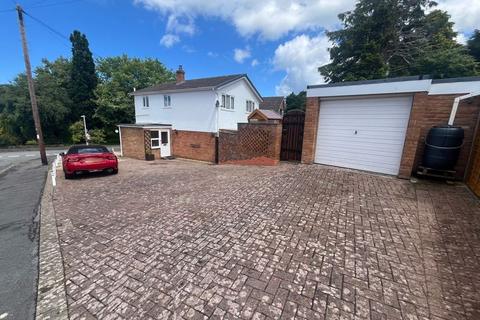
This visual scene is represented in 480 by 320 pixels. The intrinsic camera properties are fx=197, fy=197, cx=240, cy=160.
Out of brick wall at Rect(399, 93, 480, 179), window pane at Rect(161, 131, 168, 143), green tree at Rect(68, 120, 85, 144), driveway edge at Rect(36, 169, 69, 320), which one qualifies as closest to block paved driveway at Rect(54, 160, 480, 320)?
driveway edge at Rect(36, 169, 69, 320)

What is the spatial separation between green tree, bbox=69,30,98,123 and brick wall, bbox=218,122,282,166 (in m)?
26.2

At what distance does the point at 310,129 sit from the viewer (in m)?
8.65

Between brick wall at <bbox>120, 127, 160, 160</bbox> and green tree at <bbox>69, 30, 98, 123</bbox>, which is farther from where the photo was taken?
green tree at <bbox>69, 30, 98, 123</bbox>

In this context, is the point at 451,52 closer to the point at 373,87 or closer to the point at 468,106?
the point at 468,106

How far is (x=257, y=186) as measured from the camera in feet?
20.8

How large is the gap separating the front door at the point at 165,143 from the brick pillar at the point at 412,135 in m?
14.0

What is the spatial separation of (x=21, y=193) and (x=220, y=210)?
721 cm

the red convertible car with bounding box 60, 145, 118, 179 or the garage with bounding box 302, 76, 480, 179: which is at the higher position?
the garage with bounding box 302, 76, 480, 179

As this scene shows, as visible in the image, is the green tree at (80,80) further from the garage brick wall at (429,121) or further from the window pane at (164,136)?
the garage brick wall at (429,121)

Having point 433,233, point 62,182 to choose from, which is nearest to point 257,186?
point 433,233

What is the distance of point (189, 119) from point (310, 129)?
8.93 meters

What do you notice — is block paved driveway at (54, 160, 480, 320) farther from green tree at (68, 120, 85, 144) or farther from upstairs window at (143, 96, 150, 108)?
green tree at (68, 120, 85, 144)

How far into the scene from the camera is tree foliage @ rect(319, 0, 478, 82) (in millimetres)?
16016

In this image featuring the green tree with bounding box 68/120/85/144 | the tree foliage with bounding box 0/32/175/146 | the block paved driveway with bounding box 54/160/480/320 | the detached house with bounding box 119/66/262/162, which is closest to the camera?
the block paved driveway with bounding box 54/160/480/320
